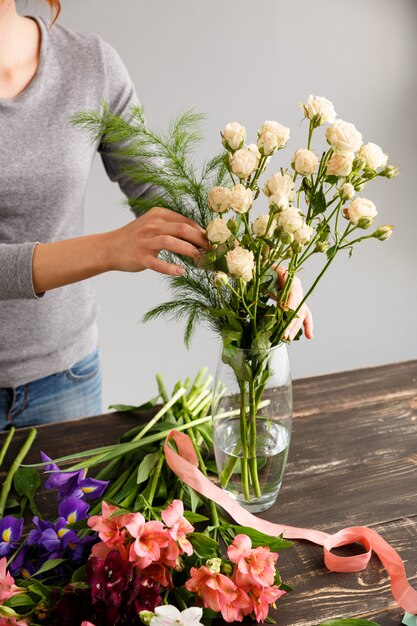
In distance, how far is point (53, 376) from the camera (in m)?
1.61

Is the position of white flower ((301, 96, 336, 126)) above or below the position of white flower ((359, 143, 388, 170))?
above

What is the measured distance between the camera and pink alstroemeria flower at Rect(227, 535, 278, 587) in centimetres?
84

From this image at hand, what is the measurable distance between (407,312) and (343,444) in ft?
5.86

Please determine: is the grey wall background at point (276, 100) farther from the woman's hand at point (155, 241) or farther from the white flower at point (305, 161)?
the white flower at point (305, 161)

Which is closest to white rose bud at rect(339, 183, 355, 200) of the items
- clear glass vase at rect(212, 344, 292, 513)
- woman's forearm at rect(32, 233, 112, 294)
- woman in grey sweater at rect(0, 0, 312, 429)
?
clear glass vase at rect(212, 344, 292, 513)

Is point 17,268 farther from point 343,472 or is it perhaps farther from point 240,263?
point 343,472

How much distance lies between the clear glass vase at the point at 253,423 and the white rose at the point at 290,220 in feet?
0.61

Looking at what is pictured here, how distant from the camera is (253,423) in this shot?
101 centimetres

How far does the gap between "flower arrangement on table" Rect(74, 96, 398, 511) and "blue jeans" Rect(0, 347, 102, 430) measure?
636mm

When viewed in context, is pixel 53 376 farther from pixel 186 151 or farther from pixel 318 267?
pixel 318 267

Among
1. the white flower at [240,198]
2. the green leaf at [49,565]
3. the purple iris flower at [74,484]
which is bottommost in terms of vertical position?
the green leaf at [49,565]

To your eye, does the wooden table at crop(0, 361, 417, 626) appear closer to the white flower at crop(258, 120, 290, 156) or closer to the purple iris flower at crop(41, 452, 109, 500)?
the purple iris flower at crop(41, 452, 109, 500)

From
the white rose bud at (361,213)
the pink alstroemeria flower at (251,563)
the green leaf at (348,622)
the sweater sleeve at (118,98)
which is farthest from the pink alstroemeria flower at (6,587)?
the sweater sleeve at (118,98)

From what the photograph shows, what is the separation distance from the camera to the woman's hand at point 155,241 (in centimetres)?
97
